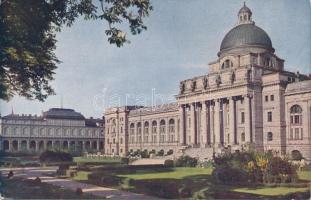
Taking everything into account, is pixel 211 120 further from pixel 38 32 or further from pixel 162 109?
pixel 38 32

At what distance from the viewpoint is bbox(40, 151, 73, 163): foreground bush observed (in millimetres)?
17283

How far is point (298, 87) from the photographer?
33781 millimetres

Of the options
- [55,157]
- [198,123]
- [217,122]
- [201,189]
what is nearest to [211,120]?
[217,122]

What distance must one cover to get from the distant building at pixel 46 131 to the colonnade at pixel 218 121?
18.6m

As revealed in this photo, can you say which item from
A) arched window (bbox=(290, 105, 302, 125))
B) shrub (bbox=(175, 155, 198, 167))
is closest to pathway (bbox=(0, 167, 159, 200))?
shrub (bbox=(175, 155, 198, 167))

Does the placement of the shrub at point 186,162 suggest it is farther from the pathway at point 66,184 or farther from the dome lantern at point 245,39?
the pathway at point 66,184

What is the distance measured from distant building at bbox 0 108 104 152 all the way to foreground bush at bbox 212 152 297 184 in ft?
19.7

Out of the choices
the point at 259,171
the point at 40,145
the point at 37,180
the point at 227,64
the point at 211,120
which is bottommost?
the point at 37,180

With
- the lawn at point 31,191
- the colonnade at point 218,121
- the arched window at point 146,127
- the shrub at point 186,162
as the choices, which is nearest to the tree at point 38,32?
the lawn at point 31,191

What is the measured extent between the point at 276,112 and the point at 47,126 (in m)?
24.0

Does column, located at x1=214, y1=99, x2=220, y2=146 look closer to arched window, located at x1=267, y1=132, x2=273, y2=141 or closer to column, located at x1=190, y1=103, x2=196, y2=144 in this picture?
column, located at x1=190, y1=103, x2=196, y2=144

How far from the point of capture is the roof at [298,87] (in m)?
31.7

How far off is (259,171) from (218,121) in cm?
2150

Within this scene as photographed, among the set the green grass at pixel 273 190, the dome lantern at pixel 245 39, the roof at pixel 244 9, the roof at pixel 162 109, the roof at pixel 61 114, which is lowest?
the green grass at pixel 273 190
